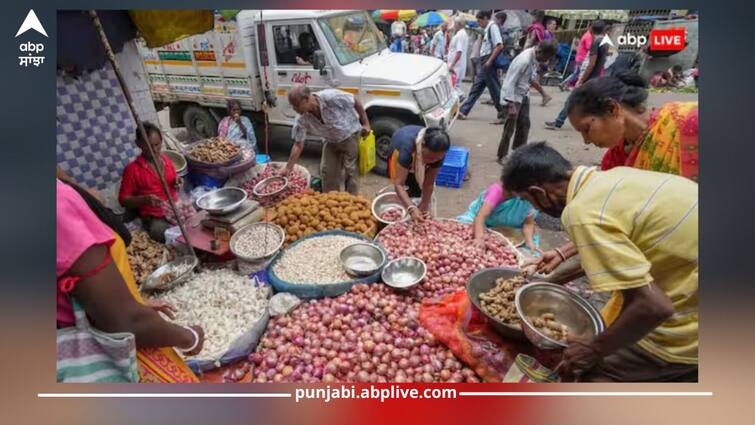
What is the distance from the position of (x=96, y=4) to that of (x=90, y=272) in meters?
1.29

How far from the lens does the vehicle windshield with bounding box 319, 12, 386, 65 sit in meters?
3.65

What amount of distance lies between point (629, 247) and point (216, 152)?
334 cm

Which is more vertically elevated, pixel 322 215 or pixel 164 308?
pixel 322 215

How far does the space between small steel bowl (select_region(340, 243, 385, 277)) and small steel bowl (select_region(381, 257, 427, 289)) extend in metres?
0.07

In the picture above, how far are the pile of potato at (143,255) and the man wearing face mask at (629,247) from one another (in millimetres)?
2143

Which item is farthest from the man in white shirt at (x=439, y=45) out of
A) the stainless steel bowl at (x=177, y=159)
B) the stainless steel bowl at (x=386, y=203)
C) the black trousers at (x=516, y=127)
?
the stainless steel bowl at (x=177, y=159)

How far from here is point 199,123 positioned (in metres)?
3.94

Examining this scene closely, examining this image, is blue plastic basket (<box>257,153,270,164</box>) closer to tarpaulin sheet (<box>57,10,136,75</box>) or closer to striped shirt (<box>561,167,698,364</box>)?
tarpaulin sheet (<box>57,10,136,75</box>)

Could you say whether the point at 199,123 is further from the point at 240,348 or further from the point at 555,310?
the point at 555,310

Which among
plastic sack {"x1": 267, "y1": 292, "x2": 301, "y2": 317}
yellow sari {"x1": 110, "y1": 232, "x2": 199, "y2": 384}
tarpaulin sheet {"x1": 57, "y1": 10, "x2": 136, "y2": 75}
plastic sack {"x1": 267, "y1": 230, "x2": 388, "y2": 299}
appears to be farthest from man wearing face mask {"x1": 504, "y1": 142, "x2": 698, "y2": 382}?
tarpaulin sheet {"x1": 57, "y1": 10, "x2": 136, "y2": 75}

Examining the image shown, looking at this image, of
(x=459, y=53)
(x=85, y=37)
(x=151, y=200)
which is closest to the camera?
(x=85, y=37)

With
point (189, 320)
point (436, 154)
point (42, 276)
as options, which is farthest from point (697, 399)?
point (42, 276)

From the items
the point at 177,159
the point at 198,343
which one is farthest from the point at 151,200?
the point at 198,343

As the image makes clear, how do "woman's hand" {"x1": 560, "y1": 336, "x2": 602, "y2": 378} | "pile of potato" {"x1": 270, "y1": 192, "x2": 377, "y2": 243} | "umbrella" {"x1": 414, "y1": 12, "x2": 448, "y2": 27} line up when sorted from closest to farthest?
1. "woman's hand" {"x1": 560, "y1": 336, "x2": 602, "y2": 378}
2. "umbrella" {"x1": 414, "y1": 12, "x2": 448, "y2": 27}
3. "pile of potato" {"x1": 270, "y1": 192, "x2": 377, "y2": 243}
